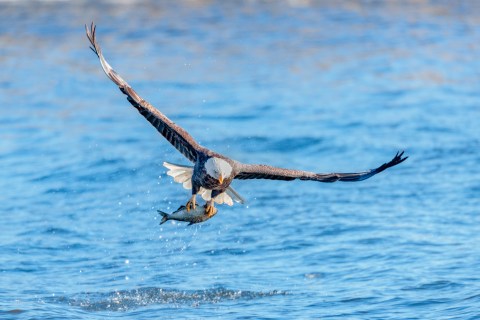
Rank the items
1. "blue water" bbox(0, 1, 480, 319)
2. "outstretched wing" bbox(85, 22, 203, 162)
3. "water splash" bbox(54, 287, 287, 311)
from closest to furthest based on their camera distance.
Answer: "outstretched wing" bbox(85, 22, 203, 162) < "water splash" bbox(54, 287, 287, 311) < "blue water" bbox(0, 1, 480, 319)

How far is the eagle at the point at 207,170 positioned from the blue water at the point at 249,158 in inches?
43.4

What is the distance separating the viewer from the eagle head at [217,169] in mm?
7906

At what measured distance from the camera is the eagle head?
791 centimetres

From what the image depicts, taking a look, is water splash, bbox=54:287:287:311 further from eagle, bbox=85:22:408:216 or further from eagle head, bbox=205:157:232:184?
eagle head, bbox=205:157:232:184

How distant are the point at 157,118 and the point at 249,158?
5.96 meters

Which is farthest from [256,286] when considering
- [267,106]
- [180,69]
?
[180,69]

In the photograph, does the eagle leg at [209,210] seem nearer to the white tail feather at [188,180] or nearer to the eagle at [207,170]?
the eagle at [207,170]

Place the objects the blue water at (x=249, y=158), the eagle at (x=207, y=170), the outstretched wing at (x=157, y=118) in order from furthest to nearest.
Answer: the blue water at (x=249, y=158) < the outstretched wing at (x=157, y=118) < the eagle at (x=207, y=170)

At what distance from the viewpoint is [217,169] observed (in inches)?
311

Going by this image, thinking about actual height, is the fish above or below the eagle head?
below

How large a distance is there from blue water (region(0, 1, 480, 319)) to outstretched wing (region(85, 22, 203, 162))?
4.63 ft

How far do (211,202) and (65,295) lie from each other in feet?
6.32

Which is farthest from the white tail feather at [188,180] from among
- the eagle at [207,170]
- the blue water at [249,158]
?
the blue water at [249,158]

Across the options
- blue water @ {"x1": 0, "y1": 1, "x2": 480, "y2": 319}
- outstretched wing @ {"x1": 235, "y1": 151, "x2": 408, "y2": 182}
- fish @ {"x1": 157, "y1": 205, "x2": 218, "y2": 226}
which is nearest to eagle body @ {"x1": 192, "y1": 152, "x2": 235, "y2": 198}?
outstretched wing @ {"x1": 235, "y1": 151, "x2": 408, "y2": 182}
